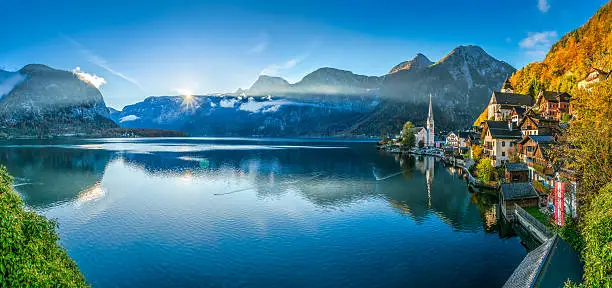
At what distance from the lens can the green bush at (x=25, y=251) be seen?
11.8 meters

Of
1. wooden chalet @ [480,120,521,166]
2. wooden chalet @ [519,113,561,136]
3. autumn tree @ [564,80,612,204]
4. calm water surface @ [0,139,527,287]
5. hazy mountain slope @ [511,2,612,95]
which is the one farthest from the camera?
hazy mountain slope @ [511,2,612,95]

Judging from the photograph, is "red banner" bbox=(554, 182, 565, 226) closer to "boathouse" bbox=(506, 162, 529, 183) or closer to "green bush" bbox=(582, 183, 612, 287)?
"green bush" bbox=(582, 183, 612, 287)

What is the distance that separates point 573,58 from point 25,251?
161995 millimetres

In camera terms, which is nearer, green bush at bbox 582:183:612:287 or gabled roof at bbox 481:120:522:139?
green bush at bbox 582:183:612:287

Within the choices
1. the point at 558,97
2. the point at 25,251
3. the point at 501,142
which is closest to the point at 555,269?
the point at 25,251

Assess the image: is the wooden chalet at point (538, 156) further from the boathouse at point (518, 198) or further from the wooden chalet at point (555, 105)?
the wooden chalet at point (555, 105)

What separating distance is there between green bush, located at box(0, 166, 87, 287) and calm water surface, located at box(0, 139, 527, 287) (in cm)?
1426

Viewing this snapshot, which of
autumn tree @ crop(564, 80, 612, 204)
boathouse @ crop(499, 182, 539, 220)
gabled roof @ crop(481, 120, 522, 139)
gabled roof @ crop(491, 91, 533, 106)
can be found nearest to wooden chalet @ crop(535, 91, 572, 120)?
gabled roof @ crop(481, 120, 522, 139)

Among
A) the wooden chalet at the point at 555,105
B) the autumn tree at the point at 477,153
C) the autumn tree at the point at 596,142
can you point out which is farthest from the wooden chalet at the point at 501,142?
the autumn tree at the point at 596,142

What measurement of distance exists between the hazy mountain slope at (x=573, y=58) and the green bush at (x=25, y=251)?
124 meters

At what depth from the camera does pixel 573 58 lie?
12194 cm

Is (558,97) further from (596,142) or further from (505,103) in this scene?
(596,142)

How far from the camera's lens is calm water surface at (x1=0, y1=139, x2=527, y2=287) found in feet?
97.5

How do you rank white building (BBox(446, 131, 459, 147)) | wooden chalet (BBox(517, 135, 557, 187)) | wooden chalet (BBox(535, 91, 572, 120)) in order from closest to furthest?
wooden chalet (BBox(517, 135, 557, 187)) < wooden chalet (BBox(535, 91, 572, 120)) < white building (BBox(446, 131, 459, 147))
